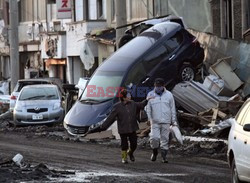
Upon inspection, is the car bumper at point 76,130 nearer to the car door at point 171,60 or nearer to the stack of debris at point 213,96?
the stack of debris at point 213,96

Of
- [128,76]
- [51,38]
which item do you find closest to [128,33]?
[128,76]

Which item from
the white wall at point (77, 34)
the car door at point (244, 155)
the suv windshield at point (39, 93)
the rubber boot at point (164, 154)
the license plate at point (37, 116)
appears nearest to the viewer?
the car door at point (244, 155)

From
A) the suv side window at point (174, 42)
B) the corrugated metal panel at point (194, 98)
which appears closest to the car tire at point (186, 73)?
the suv side window at point (174, 42)

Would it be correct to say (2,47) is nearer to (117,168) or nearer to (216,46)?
(216,46)

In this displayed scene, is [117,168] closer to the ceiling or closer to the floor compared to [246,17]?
closer to the floor

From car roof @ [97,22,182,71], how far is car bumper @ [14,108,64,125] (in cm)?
335

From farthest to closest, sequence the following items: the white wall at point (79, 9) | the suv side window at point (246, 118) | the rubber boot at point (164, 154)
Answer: the white wall at point (79, 9)
the rubber boot at point (164, 154)
the suv side window at point (246, 118)

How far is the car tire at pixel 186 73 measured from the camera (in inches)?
1127

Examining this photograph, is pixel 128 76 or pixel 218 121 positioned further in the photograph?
pixel 128 76

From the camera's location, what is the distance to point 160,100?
62.0 ft

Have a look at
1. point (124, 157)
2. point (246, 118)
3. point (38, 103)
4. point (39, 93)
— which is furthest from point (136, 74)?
point (246, 118)

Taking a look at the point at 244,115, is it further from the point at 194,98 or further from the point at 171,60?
the point at 171,60

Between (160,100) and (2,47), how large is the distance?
42826mm

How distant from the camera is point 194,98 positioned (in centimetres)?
2705
